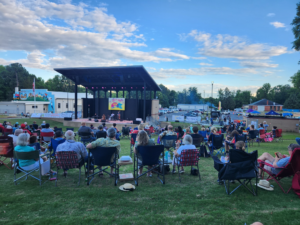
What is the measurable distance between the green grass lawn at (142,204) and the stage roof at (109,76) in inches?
633

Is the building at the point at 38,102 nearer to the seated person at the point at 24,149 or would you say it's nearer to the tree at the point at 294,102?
the seated person at the point at 24,149

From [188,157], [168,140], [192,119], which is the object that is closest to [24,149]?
[188,157]

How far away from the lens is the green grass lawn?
2533 mm

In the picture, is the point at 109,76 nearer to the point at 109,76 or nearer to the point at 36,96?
the point at 109,76

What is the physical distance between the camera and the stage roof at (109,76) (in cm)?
1980

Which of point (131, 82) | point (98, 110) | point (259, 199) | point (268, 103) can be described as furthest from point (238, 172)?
Answer: point (268, 103)

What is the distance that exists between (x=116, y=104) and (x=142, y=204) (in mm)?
20697

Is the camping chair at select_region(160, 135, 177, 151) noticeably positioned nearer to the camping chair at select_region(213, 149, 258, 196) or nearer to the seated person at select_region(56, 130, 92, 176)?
the camping chair at select_region(213, 149, 258, 196)

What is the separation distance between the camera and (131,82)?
22812mm

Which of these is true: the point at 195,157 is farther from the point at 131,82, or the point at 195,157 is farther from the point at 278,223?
the point at 131,82

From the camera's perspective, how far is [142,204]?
2.97m

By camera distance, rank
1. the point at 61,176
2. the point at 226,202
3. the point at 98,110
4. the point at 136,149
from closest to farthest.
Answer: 1. the point at 226,202
2. the point at 136,149
3. the point at 61,176
4. the point at 98,110

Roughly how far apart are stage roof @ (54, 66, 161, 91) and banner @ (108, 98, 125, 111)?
212 centimetres

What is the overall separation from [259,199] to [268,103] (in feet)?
217
